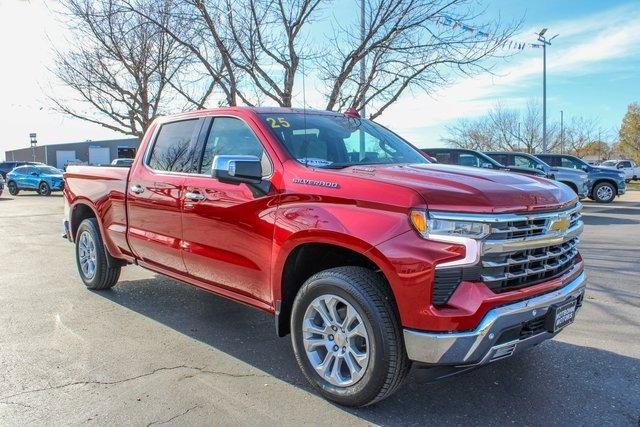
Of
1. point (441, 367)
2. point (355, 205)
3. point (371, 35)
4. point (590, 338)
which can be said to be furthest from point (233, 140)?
point (371, 35)

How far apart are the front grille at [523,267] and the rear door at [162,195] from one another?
8.62 feet

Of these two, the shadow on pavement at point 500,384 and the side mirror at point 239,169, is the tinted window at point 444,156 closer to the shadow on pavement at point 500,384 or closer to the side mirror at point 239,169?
the shadow on pavement at point 500,384

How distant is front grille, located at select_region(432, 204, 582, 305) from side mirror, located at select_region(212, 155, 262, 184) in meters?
1.47

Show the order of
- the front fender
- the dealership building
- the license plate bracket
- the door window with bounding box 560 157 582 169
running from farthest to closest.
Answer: the dealership building < the door window with bounding box 560 157 582 169 < the license plate bracket < the front fender

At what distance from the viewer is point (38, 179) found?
27.5m

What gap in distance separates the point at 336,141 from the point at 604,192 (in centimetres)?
1851

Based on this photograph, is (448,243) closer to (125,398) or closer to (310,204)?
(310,204)

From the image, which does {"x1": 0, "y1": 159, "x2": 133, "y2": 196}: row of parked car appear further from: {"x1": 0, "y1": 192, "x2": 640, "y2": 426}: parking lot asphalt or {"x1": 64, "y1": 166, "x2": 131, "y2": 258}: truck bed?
{"x1": 0, "y1": 192, "x2": 640, "y2": 426}: parking lot asphalt

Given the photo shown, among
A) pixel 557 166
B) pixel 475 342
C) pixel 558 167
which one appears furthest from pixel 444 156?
pixel 475 342

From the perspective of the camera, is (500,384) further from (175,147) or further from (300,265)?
(175,147)

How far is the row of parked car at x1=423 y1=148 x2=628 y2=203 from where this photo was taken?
1476cm

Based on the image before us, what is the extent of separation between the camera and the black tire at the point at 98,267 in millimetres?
5872

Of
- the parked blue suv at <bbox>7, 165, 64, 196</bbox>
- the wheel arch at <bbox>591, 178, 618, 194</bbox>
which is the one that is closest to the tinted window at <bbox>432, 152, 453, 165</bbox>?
the wheel arch at <bbox>591, 178, 618, 194</bbox>

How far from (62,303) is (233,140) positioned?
2851mm
